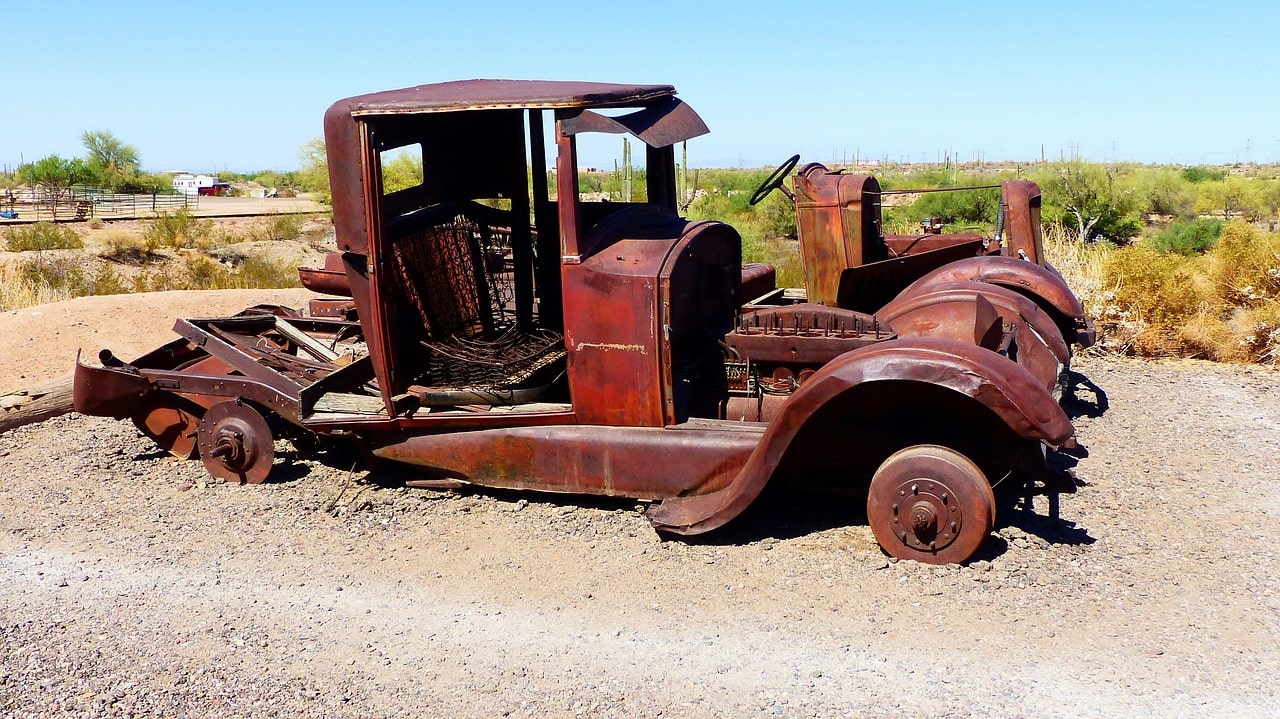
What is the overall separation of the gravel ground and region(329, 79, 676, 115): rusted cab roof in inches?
83.6

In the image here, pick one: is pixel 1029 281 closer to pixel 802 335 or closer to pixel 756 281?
pixel 756 281

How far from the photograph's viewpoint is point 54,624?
4.17 meters

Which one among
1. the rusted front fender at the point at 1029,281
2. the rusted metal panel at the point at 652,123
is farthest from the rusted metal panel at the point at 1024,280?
the rusted metal panel at the point at 652,123

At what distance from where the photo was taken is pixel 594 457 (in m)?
5.10

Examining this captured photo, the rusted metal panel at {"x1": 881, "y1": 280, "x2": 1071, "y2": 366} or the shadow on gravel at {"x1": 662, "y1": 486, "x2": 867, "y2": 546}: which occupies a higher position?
the rusted metal panel at {"x1": 881, "y1": 280, "x2": 1071, "y2": 366}

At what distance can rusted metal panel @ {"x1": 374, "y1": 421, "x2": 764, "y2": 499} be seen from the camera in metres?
4.89

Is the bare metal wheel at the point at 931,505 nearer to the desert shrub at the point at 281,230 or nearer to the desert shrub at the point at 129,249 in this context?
the desert shrub at the point at 129,249

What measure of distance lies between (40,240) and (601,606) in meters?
22.4

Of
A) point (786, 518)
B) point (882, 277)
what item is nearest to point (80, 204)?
point (882, 277)

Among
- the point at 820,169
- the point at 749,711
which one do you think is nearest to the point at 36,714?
the point at 749,711

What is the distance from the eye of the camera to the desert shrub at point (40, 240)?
21656 mm

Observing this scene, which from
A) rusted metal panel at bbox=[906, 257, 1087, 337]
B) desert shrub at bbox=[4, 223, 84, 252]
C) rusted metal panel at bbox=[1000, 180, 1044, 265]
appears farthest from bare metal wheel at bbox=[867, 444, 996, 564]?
desert shrub at bbox=[4, 223, 84, 252]

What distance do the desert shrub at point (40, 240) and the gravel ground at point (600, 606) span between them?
18.6 meters

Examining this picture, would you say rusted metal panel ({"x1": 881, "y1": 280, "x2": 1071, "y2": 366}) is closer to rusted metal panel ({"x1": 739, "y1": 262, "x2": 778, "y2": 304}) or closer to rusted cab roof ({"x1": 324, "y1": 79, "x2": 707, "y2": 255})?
rusted metal panel ({"x1": 739, "y1": 262, "x2": 778, "y2": 304})
